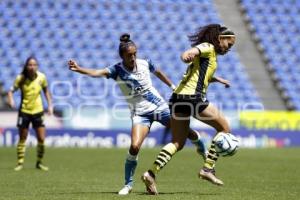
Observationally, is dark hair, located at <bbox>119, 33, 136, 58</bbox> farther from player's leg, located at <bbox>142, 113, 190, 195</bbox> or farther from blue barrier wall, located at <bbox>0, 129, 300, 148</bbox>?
blue barrier wall, located at <bbox>0, 129, 300, 148</bbox>

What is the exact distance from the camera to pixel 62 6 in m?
33.2

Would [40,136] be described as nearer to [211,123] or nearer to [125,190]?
[125,190]

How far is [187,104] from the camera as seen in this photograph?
995 cm

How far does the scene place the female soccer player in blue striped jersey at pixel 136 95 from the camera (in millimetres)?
10289

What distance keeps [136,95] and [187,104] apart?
3.37 ft

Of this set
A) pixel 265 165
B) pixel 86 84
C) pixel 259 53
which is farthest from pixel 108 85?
pixel 265 165

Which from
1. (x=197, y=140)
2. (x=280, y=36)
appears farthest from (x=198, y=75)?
(x=280, y=36)

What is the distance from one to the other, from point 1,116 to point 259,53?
13.6 metres

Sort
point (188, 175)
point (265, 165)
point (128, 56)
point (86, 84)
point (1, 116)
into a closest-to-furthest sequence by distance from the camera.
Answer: point (128, 56) < point (188, 175) < point (265, 165) < point (1, 116) < point (86, 84)

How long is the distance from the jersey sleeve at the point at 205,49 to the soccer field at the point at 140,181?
1.87m

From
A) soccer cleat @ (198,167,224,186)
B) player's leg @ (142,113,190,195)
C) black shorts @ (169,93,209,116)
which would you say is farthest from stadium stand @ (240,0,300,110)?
player's leg @ (142,113,190,195)

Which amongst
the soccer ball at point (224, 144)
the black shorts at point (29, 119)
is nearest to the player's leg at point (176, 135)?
the soccer ball at point (224, 144)

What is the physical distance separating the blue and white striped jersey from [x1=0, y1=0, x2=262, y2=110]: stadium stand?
58.5 ft

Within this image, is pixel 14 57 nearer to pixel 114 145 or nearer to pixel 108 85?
pixel 108 85
